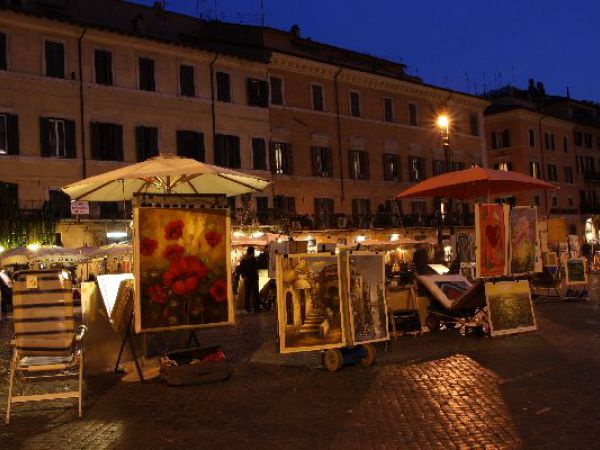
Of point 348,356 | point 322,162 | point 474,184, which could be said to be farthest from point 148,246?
point 322,162

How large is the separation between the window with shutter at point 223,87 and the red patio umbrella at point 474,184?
1992 cm

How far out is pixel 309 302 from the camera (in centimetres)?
937

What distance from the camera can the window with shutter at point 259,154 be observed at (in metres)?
35.7

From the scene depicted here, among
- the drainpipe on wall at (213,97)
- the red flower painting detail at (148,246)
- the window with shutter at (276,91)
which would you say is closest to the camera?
the red flower painting detail at (148,246)

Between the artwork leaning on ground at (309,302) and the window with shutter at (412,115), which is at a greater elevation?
the window with shutter at (412,115)

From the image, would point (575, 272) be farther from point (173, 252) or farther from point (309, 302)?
point (173, 252)

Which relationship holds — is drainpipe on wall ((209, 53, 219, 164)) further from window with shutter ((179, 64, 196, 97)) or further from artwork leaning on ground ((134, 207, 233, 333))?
artwork leaning on ground ((134, 207, 233, 333))

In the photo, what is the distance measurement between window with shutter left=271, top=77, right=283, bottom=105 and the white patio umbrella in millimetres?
24603

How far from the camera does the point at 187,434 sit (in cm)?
660

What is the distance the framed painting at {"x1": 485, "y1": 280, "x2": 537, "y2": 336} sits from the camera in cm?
1174

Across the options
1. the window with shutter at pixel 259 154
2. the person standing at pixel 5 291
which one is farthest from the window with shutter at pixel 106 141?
the person standing at pixel 5 291

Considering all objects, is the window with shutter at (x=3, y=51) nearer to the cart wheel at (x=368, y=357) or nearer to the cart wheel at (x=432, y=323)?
the cart wheel at (x=432, y=323)

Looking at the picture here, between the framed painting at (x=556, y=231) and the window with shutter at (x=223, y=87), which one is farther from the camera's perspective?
the window with shutter at (x=223, y=87)

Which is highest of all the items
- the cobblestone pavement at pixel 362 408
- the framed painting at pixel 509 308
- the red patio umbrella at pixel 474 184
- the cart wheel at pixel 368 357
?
the red patio umbrella at pixel 474 184
